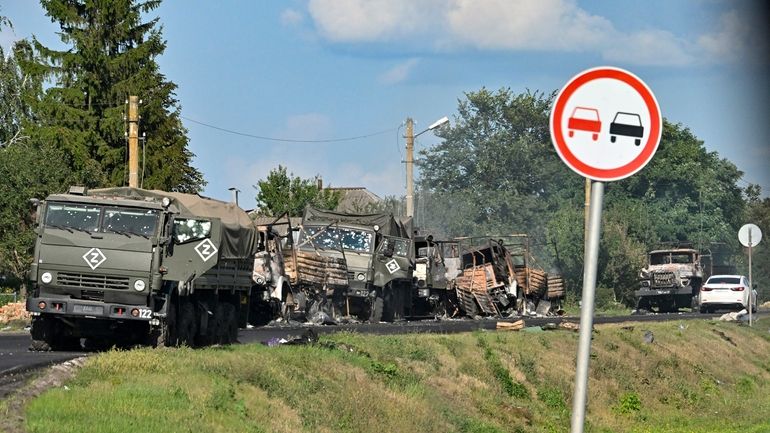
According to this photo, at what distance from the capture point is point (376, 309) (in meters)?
37.1

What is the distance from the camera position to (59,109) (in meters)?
49.2

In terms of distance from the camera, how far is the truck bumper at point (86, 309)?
18469 millimetres

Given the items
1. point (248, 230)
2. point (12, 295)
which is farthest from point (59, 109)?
point (248, 230)

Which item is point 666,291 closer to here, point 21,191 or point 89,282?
point 21,191

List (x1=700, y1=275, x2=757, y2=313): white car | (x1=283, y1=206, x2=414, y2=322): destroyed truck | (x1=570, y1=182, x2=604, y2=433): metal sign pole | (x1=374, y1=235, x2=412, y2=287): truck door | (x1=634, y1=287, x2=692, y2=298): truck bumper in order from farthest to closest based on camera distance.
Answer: (x1=634, y1=287, x2=692, y2=298): truck bumper
(x1=700, y1=275, x2=757, y2=313): white car
(x1=374, y1=235, x2=412, y2=287): truck door
(x1=283, y1=206, x2=414, y2=322): destroyed truck
(x1=570, y1=182, x2=604, y2=433): metal sign pole

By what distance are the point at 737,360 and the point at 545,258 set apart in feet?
160

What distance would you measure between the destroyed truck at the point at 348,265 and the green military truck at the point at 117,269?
48.6 ft

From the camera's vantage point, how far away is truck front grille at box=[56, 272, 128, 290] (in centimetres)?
1875

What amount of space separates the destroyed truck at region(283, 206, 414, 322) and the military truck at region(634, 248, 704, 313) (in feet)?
69.1

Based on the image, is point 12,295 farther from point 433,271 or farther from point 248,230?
point 248,230

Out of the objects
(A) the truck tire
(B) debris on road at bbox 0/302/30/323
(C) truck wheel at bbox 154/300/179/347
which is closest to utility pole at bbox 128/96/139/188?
(B) debris on road at bbox 0/302/30/323

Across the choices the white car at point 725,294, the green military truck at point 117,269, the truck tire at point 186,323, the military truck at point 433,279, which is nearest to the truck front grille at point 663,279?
the white car at point 725,294

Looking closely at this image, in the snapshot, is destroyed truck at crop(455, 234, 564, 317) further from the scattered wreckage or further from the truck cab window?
the truck cab window

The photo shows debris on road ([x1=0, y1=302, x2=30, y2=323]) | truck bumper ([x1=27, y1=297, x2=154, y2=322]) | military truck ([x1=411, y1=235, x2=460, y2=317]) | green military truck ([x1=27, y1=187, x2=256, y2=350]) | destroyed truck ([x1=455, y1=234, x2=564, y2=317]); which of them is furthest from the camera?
destroyed truck ([x1=455, y1=234, x2=564, y2=317])
